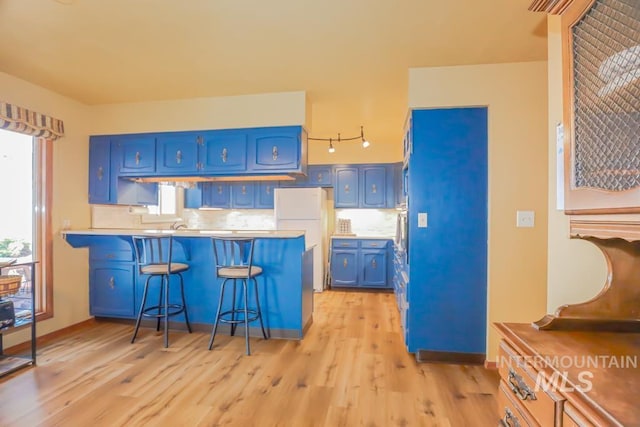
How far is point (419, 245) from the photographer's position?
2.56 meters

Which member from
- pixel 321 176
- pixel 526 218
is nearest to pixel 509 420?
pixel 526 218

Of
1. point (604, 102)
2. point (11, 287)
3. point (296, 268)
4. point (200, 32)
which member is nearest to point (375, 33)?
point (200, 32)

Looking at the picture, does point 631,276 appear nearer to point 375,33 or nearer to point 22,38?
point 375,33

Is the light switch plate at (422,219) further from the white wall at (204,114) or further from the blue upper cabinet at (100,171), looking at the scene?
the blue upper cabinet at (100,171)

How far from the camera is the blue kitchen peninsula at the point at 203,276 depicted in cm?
298

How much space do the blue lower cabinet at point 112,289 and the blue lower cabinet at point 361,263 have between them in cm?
283

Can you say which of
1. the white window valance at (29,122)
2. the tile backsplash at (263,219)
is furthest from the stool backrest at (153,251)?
the tile backsplash at (263,219)

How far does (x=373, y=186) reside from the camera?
511 centimetres

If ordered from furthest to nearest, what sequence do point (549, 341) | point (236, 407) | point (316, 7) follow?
point (236, 407) → point (316, 7) → point (549, 341)

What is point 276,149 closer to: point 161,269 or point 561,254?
point 161,269

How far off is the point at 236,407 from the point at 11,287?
196cm

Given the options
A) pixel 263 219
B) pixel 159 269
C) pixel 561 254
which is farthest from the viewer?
pixel 263 219

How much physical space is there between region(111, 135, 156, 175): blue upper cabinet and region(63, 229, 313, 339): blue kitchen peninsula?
0.74 meters

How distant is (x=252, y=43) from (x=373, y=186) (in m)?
3.33
